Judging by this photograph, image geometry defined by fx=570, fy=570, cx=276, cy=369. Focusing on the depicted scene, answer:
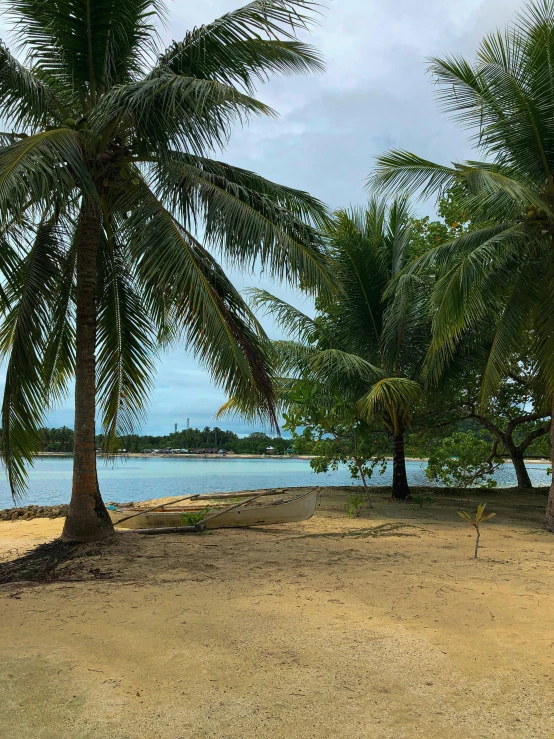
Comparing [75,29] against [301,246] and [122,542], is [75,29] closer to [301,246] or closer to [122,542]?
[301,246]

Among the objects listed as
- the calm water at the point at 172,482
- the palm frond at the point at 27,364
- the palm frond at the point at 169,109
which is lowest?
the calm water at the point at 172,482

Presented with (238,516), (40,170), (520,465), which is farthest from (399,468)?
(40,170)

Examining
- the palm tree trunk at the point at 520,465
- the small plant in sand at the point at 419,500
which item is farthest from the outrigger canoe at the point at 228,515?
the palm tree trunk at the point at 520,465

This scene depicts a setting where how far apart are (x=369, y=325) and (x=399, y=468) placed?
11.4 feet

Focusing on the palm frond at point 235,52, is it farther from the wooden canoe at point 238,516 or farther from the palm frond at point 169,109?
the wooden canoe at point 238,516

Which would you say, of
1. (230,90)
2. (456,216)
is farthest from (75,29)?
(456,216)

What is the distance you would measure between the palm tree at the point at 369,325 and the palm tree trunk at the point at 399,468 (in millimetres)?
23

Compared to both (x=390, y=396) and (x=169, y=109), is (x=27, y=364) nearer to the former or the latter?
(x=169, y=109)

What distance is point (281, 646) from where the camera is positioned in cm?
394

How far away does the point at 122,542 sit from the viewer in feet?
24.7

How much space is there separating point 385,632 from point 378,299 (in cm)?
966

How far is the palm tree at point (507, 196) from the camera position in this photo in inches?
319

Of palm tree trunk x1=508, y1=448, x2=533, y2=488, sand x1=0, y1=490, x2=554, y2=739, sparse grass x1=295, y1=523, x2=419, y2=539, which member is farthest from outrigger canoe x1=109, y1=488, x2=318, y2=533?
palm tree trunk x1=508, y1=448, x2=533, y2=488

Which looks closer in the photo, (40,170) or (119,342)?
(40,170)
